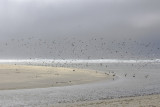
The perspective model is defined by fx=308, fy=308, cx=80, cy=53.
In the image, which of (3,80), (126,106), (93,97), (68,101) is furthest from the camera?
(3,80)

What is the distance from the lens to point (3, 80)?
135ft

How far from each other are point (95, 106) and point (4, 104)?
24.1ft

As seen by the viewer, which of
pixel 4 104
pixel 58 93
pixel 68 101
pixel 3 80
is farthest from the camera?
pixel 3 80

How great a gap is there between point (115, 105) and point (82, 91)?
9.95m

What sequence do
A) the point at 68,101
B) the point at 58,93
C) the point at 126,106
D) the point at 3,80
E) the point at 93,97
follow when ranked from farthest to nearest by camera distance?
1. the point at 3,80
2. the point at 58,93
3. the point at 93,97
4. the point at 68,101
5. the point at 126,106

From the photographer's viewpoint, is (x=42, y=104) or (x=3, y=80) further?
(x=3, y=80)

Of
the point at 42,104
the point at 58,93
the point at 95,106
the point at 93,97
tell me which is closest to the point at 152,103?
the point at 95,106

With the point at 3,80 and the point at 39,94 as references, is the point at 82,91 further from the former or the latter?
the point at 3,80

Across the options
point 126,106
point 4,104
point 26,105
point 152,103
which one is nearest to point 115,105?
point 126,106

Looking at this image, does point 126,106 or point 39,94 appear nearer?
point 126,106

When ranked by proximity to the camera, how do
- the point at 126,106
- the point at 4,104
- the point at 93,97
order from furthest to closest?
the point at 93,97, the point at 4,104, the point at 126,106

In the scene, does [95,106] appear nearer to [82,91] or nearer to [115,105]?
[115,105]

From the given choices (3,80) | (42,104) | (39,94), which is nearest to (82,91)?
(39,94)

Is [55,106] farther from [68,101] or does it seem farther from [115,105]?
[115,105]
